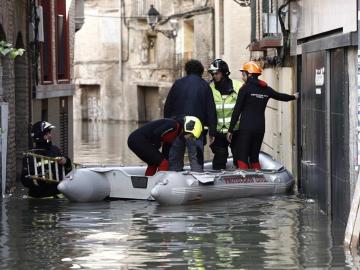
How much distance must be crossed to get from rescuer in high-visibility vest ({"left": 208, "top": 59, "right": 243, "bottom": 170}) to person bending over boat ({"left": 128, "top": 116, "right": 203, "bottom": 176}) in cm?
108

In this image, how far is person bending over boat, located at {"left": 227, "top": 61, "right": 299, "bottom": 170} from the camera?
1603cm

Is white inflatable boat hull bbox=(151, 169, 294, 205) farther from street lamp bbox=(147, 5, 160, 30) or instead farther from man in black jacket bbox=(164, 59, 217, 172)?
street lamp bbox=(147, 5, 160, 30)

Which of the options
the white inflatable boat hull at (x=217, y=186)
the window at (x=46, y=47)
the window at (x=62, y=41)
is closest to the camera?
the white inflatable boat hull at (x=217, y=186)

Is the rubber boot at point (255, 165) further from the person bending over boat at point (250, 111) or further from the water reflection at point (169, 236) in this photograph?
the water reflection at point (169, 236)

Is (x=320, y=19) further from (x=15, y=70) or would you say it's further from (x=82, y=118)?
(x=82, y=118)

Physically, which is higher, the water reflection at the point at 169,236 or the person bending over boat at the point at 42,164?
the person bending over boat at the point at 42,164

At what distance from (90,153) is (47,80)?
7.26 metres

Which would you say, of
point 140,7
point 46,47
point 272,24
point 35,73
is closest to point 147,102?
point 140,7

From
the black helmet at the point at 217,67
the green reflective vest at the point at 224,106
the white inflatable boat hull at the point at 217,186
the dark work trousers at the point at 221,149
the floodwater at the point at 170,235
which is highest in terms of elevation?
the black helmet at the point at 217,67

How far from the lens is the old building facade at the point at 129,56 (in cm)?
4903

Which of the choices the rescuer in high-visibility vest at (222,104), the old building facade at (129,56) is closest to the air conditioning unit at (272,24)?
the rescuer in high-visibility vest at (222,104)

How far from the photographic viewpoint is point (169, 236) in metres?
11.7

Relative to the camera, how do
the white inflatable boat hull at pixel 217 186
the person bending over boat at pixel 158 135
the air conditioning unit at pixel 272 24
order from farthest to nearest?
the air conditioning unit at pixel 272 24
the person bending over boat at pixel 158 135
the white inflatable boat hull at pixel 217 186

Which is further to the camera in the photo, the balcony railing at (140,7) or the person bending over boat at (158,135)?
the balcony railing at (140,7)
